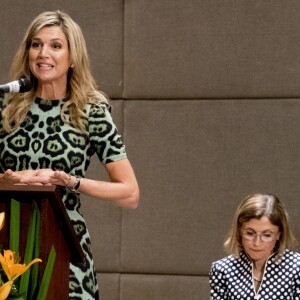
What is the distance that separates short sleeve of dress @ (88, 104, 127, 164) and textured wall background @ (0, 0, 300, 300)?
42.0 inches

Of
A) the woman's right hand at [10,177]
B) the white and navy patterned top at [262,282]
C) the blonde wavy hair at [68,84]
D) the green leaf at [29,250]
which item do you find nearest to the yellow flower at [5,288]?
the green leaf at [29,250]

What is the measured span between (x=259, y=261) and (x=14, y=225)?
1096mm

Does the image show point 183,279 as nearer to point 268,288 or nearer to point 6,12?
point 268,288

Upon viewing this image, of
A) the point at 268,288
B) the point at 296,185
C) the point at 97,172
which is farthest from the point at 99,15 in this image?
Result: the point at 268,288

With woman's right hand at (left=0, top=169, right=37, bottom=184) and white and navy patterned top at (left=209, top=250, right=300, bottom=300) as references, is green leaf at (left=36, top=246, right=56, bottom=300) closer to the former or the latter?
woman's right hand at (left=0, top=169, right=37, bottom=184)

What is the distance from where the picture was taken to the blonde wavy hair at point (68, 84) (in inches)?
74.8

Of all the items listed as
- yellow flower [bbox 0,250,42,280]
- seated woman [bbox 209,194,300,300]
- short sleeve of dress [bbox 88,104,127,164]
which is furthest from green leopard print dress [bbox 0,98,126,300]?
seated woman [bbox 209,194,300,300]

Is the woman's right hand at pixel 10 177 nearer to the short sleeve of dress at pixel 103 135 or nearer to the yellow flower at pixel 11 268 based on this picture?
the short sleeve of dress at pixel 103 135

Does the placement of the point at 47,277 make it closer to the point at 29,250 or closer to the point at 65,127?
the point at 29,250

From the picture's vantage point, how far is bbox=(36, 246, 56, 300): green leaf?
55.6 inches

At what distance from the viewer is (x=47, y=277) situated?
56.1 inches

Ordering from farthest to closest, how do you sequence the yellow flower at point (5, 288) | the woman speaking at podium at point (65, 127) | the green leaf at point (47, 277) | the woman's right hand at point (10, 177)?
the woman speaking at podium at point (65, 127)
the woman's right hand at point (10, 177)
the green leaf at point (47, 277)
the yellow flower at point (5, 288)

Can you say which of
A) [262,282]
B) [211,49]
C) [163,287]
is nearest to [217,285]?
[262,282]

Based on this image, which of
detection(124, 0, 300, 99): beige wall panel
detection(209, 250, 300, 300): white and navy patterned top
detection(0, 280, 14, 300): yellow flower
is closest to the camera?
detection(0, 280, 14, 300): yellow flower
